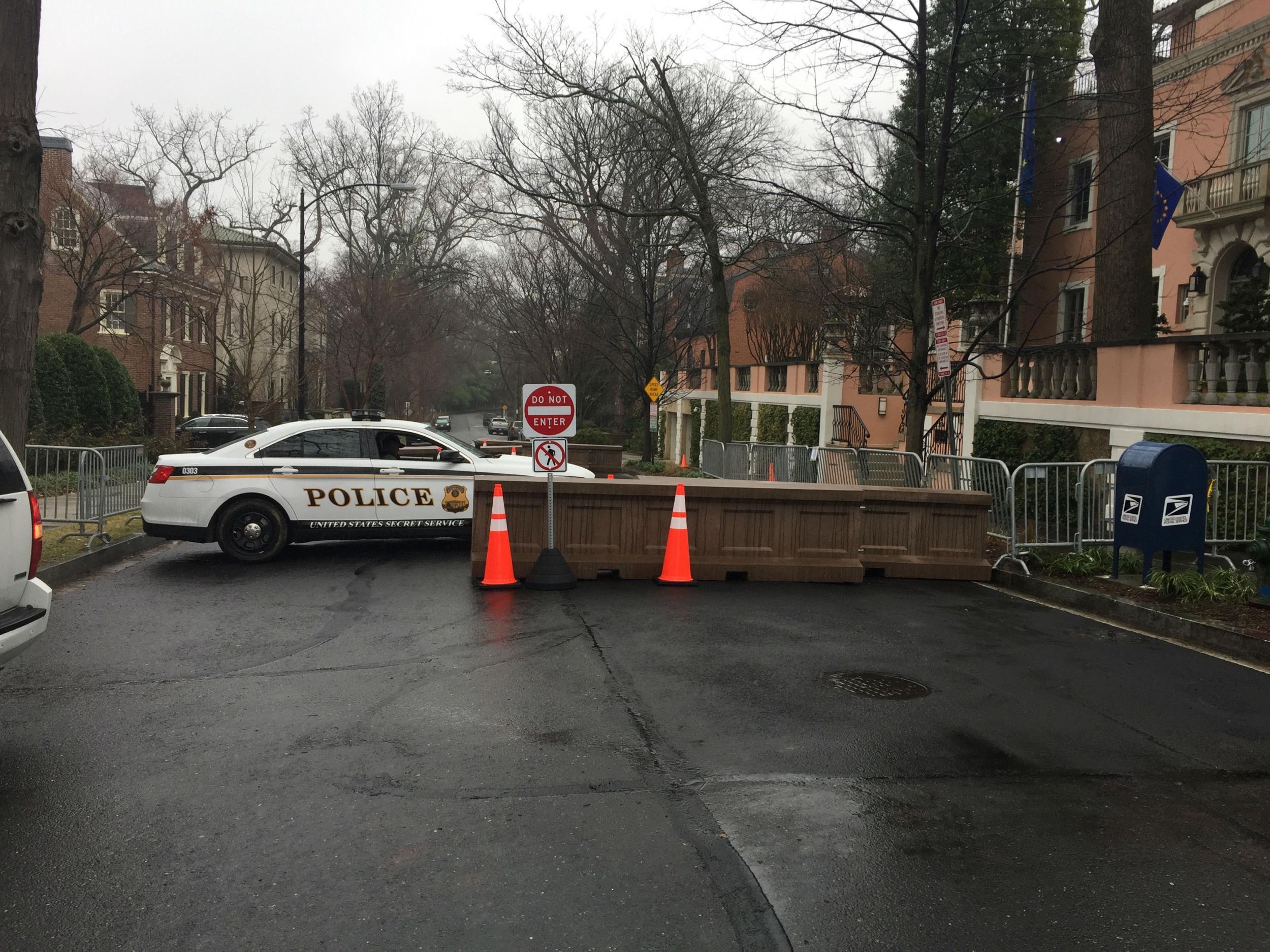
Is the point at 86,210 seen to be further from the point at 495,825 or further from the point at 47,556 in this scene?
the point at 495,825

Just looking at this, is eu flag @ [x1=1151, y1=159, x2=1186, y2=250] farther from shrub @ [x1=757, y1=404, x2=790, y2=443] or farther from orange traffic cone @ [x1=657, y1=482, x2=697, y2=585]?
orange traffic cone @ [x1=657, y1=482, x2=697, y2=585]

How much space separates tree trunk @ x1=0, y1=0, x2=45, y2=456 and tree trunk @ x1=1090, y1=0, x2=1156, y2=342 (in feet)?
44.1

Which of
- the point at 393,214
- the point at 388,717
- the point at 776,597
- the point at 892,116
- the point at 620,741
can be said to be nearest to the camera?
the point at 620,741

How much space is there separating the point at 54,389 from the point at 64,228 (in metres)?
4.97

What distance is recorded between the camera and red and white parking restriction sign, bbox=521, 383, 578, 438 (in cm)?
1064

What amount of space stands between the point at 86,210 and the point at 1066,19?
2429 centimetres

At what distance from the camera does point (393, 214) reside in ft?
191

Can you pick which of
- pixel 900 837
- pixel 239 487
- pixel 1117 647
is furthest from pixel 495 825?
pixel 239 487

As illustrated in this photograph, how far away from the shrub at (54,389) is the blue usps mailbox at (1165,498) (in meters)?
25.4

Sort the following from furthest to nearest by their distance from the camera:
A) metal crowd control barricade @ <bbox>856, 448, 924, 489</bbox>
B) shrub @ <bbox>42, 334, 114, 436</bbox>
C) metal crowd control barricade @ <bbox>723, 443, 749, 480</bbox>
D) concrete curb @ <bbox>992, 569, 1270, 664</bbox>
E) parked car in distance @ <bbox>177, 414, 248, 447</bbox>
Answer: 1. parked car in distance @ <bbox>177, 414, 248, 447</bbox>
2. shrub @ <bbox>42, 334, 114, 436</bbox>
3. metal crowd control barricade @ <bbox>723, 443, 749, 480</bbox>
4. metal crowd control barricade @ <bbox>856, 448, 924, 489</bbox>
5. concrete curb @ <bbox>992, 569, 1270, 664</bbox>

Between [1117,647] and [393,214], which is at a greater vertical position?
[393,214]

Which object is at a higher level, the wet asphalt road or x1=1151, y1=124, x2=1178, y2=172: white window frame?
x1=1151, y1=124, x2=1178, y2=172: white window frame

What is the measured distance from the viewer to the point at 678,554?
10914mm

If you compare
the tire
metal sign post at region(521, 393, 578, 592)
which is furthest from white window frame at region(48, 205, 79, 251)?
metal sign post at region(521, 393, 578, 592)
